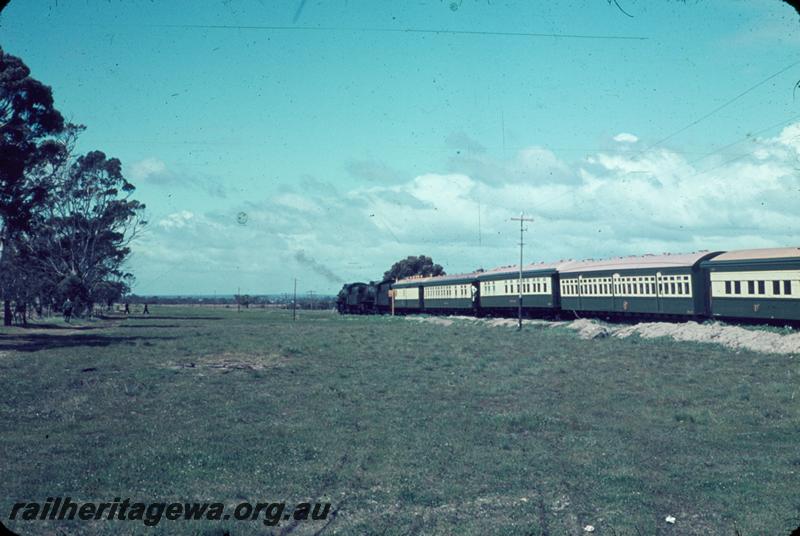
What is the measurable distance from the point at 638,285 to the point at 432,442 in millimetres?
29757

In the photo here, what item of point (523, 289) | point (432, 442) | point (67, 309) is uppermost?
point (523, 289)

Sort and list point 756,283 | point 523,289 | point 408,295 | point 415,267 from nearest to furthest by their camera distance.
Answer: point 756,283 → point 523,289 → point 408,295 → point 415,267

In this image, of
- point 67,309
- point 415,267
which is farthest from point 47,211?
point 415,267

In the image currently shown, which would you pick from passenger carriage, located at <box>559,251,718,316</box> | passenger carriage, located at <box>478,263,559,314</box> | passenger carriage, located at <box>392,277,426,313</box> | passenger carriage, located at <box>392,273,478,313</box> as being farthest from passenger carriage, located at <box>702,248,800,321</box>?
passenger carriage, located at <box>392,277,426,313</box>

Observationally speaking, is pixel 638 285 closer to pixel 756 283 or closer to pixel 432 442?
pixel 756 283

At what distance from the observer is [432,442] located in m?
12.4

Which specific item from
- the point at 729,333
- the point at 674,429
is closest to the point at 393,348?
the point at 729,333

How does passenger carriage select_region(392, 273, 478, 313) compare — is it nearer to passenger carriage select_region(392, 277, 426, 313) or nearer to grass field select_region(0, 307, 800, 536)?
passenger carriage select_region(392, 277, 426, 313)

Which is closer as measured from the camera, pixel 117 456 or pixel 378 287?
pixel 117 456

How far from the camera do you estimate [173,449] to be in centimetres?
1197

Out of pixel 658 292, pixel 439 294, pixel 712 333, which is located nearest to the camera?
pixel 712 333

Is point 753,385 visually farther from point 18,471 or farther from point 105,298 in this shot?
point 105,298

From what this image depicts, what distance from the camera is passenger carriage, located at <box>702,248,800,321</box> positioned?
27.5 meters

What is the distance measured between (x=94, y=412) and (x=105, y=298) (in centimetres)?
7294
